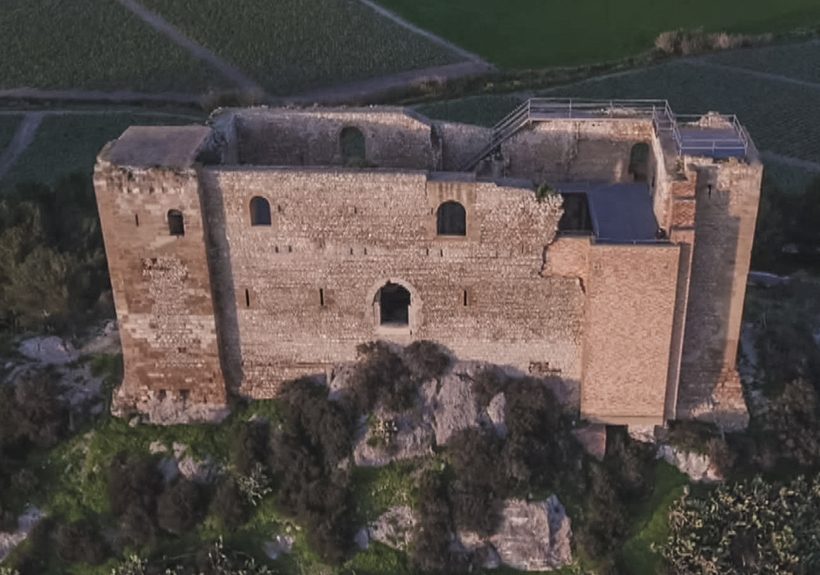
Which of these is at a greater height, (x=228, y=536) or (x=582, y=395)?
(x=582, y=395)

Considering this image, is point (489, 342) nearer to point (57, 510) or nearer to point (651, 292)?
point (651, 292)

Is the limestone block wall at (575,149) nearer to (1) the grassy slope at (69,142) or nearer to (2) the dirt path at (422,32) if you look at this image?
(1) the grassy slope at (69,142)

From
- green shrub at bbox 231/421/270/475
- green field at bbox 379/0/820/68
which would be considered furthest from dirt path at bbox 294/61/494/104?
green shrub at bbox 231/421/270/475

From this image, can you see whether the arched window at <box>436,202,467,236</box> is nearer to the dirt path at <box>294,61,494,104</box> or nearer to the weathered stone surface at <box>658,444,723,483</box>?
the weathered stone surface at <box>658,444,723,483</box>

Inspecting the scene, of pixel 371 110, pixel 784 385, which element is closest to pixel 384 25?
pixel 371 110

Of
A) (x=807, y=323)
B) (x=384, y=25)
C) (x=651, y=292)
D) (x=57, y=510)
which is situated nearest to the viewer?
(x=651, y=292)

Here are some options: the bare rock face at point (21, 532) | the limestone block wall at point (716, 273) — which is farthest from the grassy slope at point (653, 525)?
the bare rock face at point (21, 532)

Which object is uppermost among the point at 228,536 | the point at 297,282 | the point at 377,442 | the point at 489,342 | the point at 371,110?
the point at 371,110
